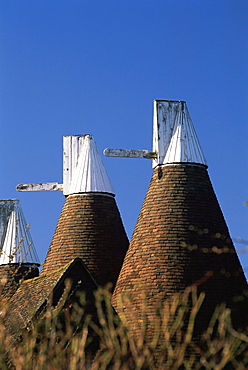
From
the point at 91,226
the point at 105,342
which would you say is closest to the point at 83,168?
the point at 91,226

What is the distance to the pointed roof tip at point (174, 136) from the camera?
14461 millimetres

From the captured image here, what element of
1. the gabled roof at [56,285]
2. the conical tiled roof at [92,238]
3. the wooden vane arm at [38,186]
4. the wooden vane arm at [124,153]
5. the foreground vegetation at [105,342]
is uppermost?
the wooden vane arm at [124,153]

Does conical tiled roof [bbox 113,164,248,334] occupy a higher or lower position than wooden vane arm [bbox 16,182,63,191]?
lower

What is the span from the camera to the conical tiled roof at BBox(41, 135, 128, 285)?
49.1 feet

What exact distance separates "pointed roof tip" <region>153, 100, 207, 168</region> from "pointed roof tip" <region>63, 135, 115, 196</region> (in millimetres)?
1469

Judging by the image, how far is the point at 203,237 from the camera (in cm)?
1343

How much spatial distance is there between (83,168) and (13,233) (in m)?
2.78

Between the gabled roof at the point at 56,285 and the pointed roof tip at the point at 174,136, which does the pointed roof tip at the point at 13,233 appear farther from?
the gabled roof at the point at 56,285

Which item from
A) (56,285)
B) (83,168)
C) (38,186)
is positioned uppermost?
(83,168)

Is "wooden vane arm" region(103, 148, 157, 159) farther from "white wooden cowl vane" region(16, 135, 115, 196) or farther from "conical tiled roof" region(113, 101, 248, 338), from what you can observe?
"white wooden cowl vane" region(16, 135, 115, 196)

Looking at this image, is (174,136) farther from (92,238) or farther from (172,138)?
(92,238)

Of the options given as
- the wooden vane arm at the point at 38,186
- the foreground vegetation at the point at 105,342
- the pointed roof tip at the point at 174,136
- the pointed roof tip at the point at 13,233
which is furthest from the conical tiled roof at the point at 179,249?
the pointed roof tip at the point at 13,233

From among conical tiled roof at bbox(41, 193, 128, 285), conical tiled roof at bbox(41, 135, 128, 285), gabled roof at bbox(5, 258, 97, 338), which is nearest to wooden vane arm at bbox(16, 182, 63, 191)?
conical tiled roof at bbox(41, 135, 128, 285)

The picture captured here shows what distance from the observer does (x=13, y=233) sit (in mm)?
18125
